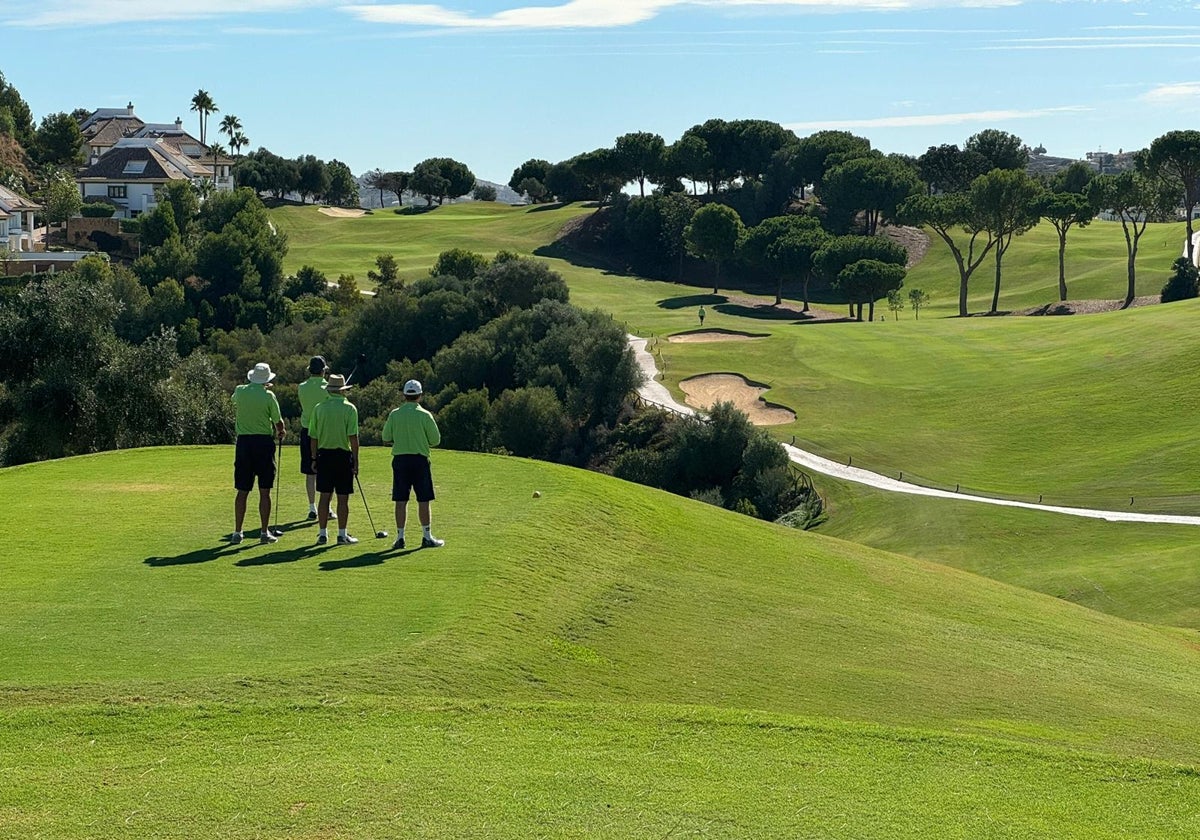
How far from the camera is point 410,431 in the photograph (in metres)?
19.4

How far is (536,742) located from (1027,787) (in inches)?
182

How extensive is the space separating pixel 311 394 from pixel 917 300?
89816 mm

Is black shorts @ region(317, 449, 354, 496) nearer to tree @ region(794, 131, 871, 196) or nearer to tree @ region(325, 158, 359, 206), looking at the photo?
tree @ region(794, 131, 871, 196)

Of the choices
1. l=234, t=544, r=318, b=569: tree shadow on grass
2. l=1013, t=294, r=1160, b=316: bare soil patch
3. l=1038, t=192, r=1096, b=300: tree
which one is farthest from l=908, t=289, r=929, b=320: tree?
l=234, t=544, r=318, b=569: tree shadow on grass

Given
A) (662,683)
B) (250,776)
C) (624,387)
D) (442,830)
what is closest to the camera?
(442,830)

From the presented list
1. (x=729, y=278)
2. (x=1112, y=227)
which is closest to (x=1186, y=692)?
(x=729, y=278)

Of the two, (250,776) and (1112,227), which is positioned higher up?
(1112,227)

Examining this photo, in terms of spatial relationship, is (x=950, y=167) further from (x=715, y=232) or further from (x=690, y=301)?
(x=690, y=301)

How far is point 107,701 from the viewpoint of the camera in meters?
13.0

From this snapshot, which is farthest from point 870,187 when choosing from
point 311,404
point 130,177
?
point 311,404

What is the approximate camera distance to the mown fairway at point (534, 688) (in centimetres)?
1138

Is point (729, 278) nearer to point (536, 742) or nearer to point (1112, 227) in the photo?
point (1112, 227)

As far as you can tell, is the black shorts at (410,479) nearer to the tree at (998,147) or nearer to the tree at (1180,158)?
the tree at (1180,158)

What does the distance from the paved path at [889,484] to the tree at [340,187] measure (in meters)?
113
